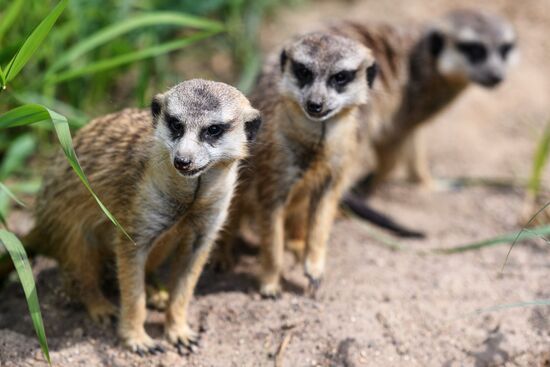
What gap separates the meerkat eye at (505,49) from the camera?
4598mm

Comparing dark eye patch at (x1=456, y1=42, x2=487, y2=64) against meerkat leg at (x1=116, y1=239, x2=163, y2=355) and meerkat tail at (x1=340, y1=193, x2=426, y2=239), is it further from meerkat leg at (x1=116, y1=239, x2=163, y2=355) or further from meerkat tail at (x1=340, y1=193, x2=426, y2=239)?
meerkat leg at (x1=116, y1=239, x2=163, y2=355)

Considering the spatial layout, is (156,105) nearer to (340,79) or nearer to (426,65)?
(340,79)

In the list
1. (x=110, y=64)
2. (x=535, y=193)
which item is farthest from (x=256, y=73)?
(x=535, y=193)

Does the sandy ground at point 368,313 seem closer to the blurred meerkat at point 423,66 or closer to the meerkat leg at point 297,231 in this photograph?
the meerkat leg at point 297,231

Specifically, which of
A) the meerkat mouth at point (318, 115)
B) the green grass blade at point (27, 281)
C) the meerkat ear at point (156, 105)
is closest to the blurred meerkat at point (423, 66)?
the meerkat mouth at point (318, 115)

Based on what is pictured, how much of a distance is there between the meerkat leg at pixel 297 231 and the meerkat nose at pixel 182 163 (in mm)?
1318

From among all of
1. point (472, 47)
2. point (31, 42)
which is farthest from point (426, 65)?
point (31, 42)

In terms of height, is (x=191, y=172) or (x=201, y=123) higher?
(x=201, y=123)

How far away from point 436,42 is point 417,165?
0.80m

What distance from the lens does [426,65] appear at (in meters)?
4.63

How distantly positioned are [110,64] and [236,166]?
0.88m

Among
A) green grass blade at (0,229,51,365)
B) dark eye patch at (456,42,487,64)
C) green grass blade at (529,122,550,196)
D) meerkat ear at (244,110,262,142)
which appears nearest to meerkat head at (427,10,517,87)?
dark eye patch at (456,42,487,64)

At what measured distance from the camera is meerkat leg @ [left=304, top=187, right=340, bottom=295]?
11.3 ft

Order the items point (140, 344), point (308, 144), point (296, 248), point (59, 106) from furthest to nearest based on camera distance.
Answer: point (59, 106) → point (296, 248) → point (308, 144) → point (140, 344)
